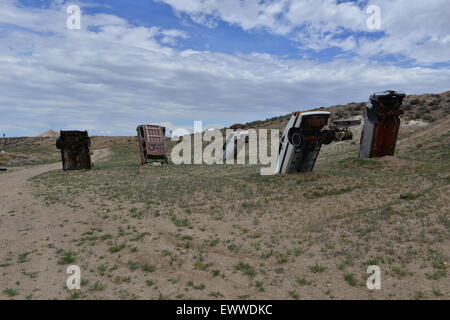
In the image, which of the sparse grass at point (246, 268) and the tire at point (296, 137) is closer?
the sparse grass at point (246, 268)

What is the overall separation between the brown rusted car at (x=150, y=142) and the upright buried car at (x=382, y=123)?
1698 cm

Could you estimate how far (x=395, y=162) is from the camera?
19047mm

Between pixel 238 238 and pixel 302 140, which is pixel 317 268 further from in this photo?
pixel 302 140

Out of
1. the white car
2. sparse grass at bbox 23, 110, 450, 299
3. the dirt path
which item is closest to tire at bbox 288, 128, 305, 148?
sparse grass at bbox 23, 110, 450, 299

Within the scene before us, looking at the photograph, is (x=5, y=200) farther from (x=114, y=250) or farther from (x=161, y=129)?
(x=161, y=129)

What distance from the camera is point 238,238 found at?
964 cm

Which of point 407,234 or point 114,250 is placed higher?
point 407,234

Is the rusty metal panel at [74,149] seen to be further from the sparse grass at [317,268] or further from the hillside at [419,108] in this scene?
A: the hillside at [419,108]

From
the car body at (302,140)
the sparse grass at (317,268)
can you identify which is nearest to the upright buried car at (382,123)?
the car body at (302,140)

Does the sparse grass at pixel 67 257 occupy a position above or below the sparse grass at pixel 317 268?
below

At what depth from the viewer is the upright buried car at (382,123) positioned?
19625mm

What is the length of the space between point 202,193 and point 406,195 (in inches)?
322

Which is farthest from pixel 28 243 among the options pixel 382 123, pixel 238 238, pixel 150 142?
pixel 150 142
